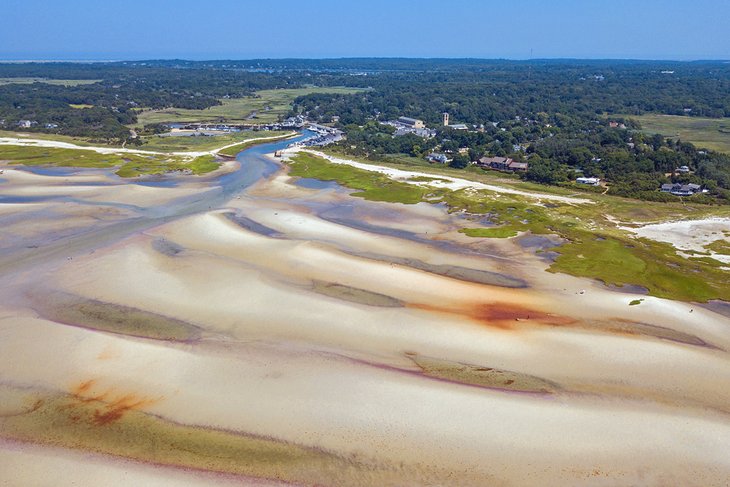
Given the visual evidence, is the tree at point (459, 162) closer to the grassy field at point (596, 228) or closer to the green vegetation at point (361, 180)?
the grassy field at point (596, 228)

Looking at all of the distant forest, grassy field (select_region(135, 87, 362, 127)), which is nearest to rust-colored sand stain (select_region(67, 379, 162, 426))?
the distant forest

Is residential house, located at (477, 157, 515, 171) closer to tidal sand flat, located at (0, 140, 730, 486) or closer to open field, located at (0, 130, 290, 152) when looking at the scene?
tidal sand flat, located at (0, 140, 730, 486)

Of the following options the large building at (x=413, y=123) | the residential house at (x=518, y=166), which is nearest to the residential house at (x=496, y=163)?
the residential house at (x=518, y=166)

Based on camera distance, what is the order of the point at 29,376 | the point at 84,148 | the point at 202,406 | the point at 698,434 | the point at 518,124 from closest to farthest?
the point at 698,434, the point at 202,406, the point at 29,376, the point at 84,148, the point at 518,124

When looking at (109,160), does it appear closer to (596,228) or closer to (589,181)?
(596,228)

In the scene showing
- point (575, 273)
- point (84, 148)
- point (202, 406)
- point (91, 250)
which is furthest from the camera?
point (84, 148)

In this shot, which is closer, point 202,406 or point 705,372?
point 202,406

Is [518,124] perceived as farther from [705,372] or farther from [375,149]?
[705,372]

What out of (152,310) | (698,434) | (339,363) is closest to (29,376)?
(152,310)
